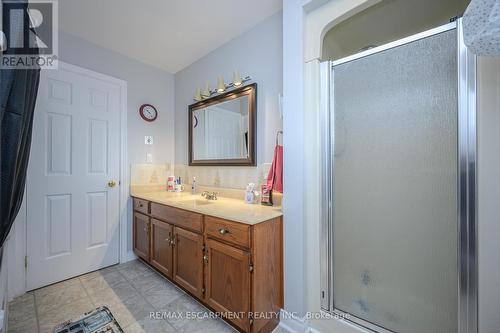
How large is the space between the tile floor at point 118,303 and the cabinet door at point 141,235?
0.21 meters

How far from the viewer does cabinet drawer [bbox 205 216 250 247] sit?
1273mm

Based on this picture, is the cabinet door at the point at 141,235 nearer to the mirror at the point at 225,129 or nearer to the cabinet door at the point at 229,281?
the mirror at the point at 225,129

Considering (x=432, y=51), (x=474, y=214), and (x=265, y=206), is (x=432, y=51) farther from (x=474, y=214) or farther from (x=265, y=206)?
(x=265, y=206)

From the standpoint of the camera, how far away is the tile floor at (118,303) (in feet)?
4.71

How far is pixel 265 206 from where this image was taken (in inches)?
66.2

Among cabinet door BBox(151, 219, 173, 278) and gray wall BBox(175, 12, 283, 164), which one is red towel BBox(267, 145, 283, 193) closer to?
gray wall BBox(175, 12, 283, 164)

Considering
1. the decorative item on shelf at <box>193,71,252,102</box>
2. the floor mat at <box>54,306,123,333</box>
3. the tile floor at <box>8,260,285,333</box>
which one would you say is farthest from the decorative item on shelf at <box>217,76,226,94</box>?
the floor mat at <box>54,306,123,333</box>

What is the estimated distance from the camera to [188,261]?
5.43 ft

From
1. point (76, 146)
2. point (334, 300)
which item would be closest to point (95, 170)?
point (76, 146)

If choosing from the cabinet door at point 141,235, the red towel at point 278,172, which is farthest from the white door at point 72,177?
the red towel at point 278,172

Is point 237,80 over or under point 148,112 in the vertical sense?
over

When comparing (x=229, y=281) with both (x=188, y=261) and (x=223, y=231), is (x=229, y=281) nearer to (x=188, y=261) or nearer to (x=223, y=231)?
(x=223, y=231)

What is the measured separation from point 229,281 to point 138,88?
7.93 feet

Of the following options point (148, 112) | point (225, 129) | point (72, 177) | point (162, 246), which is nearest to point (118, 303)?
point (162, 246)
